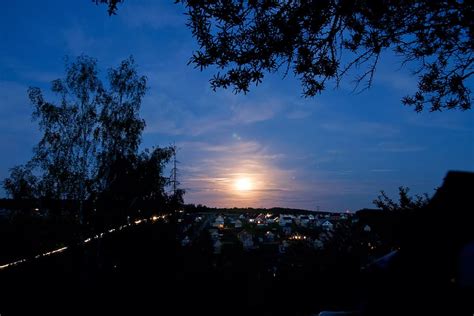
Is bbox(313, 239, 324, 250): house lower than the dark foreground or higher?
higher

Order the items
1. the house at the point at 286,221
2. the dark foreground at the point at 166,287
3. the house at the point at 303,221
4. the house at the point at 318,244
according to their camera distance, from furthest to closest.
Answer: the house at the point at 286,221, the house at the point at 303,221, the house at the point at 318,244, the dark foreground at the point at 166,287

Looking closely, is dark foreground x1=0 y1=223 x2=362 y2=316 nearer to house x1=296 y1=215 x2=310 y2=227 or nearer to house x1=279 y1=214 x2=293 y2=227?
house x1=296 y1=215 x2=310 y2=227

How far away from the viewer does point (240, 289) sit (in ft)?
39.1

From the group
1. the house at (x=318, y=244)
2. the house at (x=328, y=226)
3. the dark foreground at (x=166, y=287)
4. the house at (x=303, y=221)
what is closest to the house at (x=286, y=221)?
the house at (x=303, y=221)

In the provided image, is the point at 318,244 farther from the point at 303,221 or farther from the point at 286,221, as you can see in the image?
the point at 286,221

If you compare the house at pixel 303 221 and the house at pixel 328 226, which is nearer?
the house at pixel 328 226

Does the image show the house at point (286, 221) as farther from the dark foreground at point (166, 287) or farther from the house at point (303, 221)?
the dark foreground at point (166, 287)

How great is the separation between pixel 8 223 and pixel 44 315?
869 centimetres

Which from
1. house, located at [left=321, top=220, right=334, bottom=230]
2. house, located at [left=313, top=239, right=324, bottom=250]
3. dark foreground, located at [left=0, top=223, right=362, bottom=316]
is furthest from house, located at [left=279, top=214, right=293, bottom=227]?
dark foreground, located at [left=0, top=223, right=362, bottom=316]

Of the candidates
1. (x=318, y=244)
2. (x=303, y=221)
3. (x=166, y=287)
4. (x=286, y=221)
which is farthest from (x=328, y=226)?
(x=286, y=221)

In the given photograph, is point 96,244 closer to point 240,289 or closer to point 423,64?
point 240,289

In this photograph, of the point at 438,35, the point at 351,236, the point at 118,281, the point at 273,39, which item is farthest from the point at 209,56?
the point at 118,281

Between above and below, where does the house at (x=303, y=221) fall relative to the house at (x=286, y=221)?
above

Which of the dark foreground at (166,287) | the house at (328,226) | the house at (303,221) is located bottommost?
the dark foreground at (166,287)
